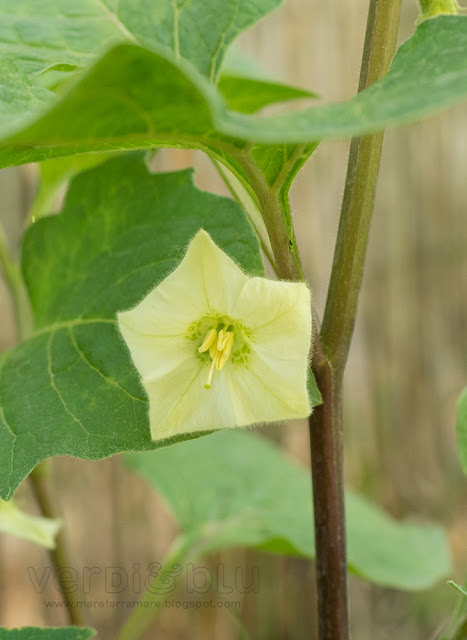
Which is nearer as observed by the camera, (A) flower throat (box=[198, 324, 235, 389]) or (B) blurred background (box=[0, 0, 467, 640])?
(A) flower throat (box=[198, 324, 235, 389])

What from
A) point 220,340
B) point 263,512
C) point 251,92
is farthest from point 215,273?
point 263,512

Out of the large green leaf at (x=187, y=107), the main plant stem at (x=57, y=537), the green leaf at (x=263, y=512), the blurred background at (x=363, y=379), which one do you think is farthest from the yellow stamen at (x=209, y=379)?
the blurred background at (x=363, y=379)

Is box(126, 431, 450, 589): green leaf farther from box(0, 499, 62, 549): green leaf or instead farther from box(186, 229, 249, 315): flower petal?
box(186, 229, 249, 315): flower petal

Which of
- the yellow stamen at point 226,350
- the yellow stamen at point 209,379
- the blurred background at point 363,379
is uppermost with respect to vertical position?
the yellow stamen at point 226,350

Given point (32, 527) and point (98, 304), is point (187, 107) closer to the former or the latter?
point (98, 304)

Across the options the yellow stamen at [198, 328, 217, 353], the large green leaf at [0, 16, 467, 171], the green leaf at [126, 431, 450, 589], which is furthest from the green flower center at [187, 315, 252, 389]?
the green leaf at [126, 431, 450, 589]

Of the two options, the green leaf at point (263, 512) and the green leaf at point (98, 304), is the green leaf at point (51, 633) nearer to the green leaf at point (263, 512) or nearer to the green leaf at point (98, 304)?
the green leaf at point (98, 304)

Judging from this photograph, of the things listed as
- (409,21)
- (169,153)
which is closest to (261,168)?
(169,153)
